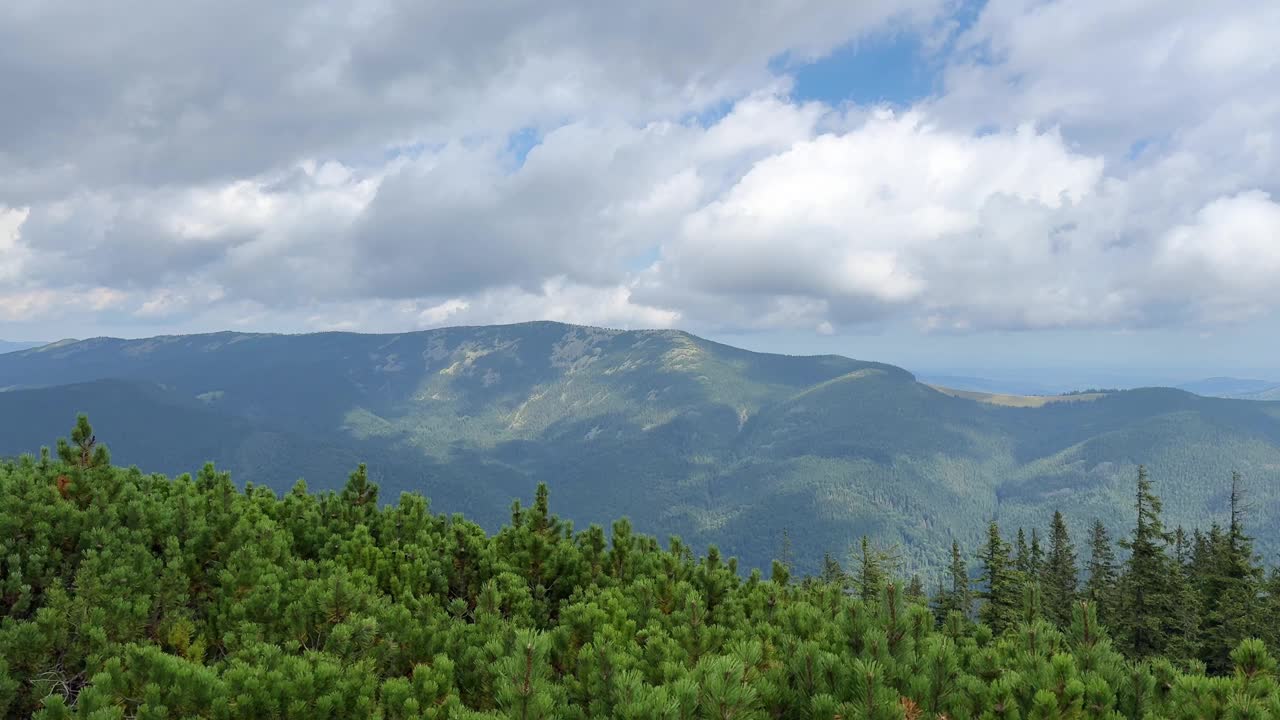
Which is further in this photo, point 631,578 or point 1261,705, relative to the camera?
point 631,578

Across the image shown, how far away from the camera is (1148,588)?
144 feet

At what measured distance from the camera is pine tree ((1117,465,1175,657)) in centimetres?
4275

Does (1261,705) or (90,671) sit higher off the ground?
(1261,705)

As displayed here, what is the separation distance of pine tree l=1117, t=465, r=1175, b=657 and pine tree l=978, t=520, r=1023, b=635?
6.70 metres

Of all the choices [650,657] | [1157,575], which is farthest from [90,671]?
[1157,575]

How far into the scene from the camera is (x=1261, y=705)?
5.67 meters

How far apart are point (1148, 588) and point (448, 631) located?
53593 mm

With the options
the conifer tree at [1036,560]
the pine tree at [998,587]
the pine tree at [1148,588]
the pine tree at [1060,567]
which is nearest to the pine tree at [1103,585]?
the pine tree at [1148,588]

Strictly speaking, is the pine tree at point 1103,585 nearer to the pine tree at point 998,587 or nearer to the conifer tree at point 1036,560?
the conifer tree at point 1036,560

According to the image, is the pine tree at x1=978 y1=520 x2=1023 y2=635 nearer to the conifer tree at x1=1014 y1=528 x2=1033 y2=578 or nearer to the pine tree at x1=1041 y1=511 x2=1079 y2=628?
the conifer tree at x1=1014 y1=528 x2=1033 y2=578

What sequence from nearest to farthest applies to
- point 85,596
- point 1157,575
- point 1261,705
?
point 1261,705
point 85,596
point 1157,575

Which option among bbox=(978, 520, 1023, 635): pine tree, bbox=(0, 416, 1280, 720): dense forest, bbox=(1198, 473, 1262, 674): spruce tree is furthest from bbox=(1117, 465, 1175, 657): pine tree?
bbox=(0, 416, 1280, 720): dense forest

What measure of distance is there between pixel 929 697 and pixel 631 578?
8.09 m

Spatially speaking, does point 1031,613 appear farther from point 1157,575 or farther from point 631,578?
point 1157,575
